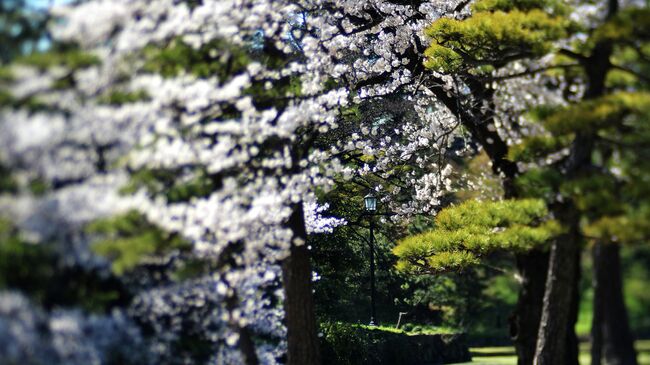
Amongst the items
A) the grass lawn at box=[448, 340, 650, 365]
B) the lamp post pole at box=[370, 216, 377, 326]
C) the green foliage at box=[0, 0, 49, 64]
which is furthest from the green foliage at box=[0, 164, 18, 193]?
the lamp post pole at box=[370, 216, 377, 326]

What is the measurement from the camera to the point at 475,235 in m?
8.21

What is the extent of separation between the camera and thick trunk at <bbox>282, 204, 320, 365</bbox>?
7.23m

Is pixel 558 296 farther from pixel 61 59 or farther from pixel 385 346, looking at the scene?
pixel 385 346

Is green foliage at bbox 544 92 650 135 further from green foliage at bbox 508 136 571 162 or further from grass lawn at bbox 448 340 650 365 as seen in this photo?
grass lawn at bbox 448 340 650 365

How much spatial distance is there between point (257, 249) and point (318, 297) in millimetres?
6600

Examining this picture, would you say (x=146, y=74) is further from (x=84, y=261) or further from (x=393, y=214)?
(x=393, y=214)

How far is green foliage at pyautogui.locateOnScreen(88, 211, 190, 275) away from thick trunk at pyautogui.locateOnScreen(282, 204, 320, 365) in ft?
6.60

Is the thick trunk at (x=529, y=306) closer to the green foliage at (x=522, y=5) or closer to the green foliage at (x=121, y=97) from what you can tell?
the green foliage at (x=522, y=5)

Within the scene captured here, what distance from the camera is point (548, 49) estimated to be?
6969 millimetres

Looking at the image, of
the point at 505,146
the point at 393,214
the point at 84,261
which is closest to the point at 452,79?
the point at 505,146

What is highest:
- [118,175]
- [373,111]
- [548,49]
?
[373,111]

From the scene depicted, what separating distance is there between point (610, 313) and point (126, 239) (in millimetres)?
4000

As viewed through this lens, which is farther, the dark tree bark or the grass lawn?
the grass lawn

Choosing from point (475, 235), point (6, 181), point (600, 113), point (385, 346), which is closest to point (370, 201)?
point (385, 346)
